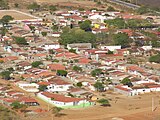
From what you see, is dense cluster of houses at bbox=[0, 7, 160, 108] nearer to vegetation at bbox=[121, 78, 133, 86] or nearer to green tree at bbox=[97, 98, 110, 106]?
vegetation at bbox=[121, 78, 133, 86]

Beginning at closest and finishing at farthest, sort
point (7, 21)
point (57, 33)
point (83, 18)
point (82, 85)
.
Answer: point (82, 85) → point (57, 33) → point (7, 21) → point (83, 18)

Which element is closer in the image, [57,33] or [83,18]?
[57,33]

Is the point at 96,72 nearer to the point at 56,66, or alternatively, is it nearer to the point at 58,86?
the point at 56,66

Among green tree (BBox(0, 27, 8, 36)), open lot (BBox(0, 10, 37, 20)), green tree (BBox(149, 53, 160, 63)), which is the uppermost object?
open lot (BBox(0, 10, 37, 20))

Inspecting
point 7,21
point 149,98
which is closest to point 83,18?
point 7,21

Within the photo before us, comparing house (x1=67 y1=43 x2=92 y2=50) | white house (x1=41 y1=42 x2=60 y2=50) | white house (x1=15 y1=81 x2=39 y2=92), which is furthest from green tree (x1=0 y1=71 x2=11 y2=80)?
house (x1=67 y1=43 x2=92 y2=50)

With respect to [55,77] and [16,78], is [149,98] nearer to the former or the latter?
[55,77]
